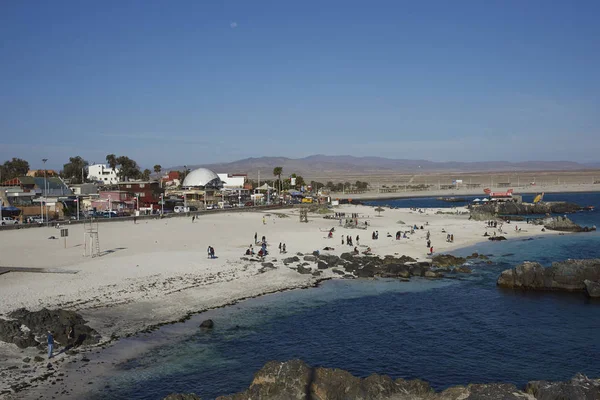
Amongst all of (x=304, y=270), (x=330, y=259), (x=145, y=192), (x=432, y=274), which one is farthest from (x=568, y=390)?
(x=145, y=192)

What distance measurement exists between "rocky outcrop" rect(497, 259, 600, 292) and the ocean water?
3.66 ft

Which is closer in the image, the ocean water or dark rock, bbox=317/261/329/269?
the ocean water

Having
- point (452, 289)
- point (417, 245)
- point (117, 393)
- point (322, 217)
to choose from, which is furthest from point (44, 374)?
point (322, 217)

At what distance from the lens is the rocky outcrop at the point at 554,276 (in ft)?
112

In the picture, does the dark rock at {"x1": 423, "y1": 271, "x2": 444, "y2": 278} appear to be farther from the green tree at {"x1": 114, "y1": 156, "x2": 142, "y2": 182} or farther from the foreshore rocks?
the green tree at {"x1": 114, "y1": 156, "x2": 142, "y2": 182}

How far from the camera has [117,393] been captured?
18219 millimetres

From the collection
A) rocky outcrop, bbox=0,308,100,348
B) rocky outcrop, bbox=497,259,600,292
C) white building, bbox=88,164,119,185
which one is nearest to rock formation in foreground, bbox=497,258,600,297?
rocky outcrop, bbox=497,259,600,292

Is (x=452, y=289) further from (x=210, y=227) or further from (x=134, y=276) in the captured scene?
(x=210, y=227)

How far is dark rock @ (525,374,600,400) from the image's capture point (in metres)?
15.9

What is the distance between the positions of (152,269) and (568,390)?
90.0ft

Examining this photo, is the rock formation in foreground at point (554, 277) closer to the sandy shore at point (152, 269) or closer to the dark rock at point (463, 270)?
the dark rock at point (463, 270)

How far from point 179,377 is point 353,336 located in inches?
352

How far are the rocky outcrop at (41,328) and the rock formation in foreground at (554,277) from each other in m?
26.5

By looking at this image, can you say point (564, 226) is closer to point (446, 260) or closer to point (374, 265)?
point (446, 260)
